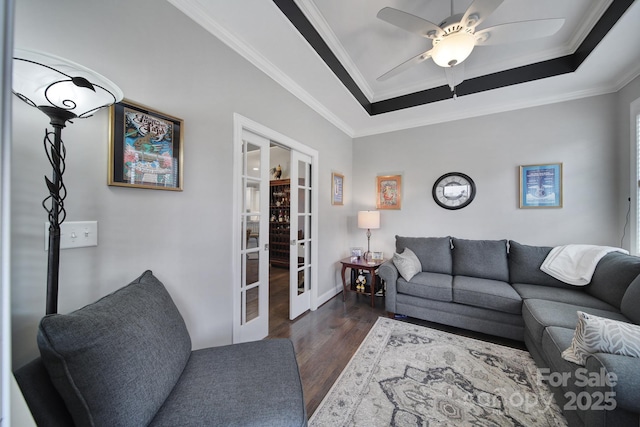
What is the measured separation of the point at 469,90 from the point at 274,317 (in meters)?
3.70

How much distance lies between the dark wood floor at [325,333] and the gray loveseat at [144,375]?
0.73 meters

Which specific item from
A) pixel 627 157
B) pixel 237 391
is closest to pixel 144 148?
pixel 237 391

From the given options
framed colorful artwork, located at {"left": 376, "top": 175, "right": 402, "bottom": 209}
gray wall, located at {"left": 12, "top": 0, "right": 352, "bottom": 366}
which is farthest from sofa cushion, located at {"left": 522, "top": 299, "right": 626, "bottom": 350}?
gray wall, located at {"left": 12, "top": 0, "right": 352, "bottom": 366}

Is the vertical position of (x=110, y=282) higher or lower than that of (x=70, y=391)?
higher

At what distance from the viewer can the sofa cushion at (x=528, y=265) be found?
2.46 m

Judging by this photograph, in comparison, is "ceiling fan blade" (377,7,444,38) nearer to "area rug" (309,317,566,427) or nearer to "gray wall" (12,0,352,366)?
"gray wall" (12,0,352,366)

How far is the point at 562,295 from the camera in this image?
212 cm

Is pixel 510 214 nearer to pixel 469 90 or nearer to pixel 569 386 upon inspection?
pixel 469 90

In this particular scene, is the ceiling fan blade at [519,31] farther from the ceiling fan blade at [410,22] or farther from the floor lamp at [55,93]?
the floor lamp at [55,93]

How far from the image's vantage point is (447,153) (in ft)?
10.9

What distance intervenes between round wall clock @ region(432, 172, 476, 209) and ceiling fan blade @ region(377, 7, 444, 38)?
2136 millimetres

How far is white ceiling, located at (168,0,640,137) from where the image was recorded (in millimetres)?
1726

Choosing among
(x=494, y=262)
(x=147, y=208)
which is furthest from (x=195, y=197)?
(x=494, y=262)

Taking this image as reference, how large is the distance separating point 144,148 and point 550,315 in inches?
123
